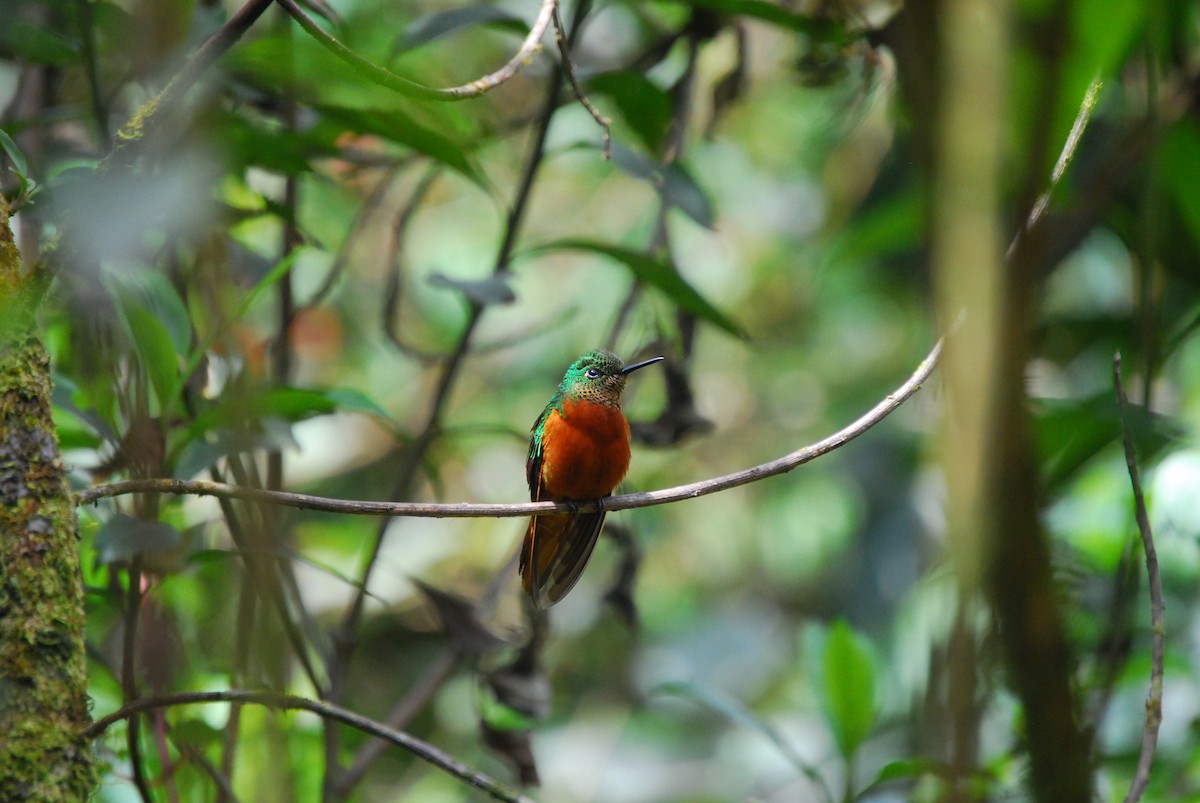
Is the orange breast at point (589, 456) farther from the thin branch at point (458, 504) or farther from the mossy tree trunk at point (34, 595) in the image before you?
the mossy tree trunk at point (34, 595)

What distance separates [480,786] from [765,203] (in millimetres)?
5157

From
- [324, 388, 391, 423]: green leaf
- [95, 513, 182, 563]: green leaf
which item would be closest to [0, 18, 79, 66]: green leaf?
[324, 388, 391, 423]: green leaf

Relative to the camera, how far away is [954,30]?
0.64 meters

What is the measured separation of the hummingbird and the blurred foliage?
12 centimetres

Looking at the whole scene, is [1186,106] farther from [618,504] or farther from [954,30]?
[954,30]

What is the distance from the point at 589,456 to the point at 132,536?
1419 millimetres

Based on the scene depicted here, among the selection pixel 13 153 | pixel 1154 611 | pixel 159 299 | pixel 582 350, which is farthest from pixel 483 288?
pixel 582 350

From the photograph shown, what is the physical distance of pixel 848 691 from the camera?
2.62 m

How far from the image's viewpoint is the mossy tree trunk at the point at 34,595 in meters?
1.24

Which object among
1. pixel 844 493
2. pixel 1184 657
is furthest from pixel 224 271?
pixel 844 493

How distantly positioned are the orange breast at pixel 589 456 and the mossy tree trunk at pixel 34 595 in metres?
1.77

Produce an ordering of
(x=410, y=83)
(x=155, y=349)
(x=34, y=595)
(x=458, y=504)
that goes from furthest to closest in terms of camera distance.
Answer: (x=155, y=349) → (x=458, y=504) → (x=410, y=83) → (x=34, y=595)

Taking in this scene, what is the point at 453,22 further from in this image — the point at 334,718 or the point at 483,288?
the point at 334,718

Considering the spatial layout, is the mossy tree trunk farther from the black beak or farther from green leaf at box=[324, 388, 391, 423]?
the black beak
